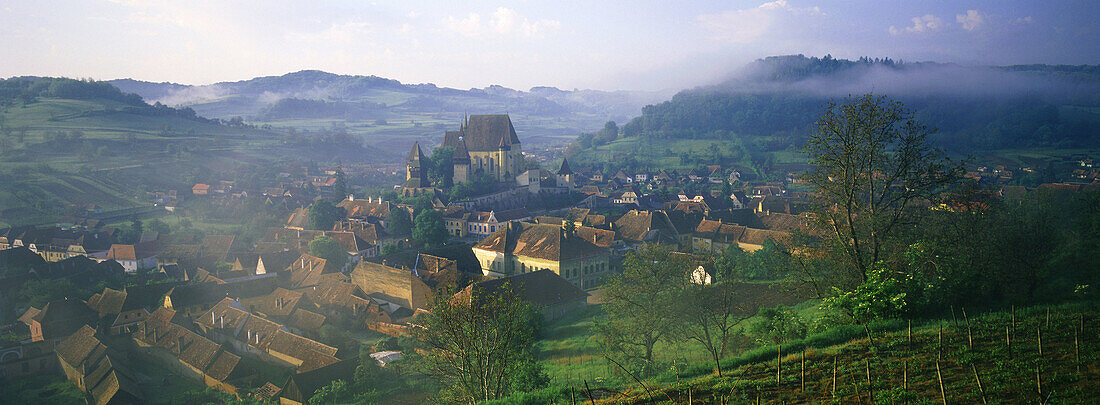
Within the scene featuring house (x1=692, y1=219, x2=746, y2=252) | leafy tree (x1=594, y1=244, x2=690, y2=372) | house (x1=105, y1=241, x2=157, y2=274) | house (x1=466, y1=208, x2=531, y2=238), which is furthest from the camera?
house (x1=466, y1=208, x2=531, y2=238)

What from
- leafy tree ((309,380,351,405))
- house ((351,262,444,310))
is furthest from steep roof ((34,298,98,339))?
leafy tree ((309,380,351,405))

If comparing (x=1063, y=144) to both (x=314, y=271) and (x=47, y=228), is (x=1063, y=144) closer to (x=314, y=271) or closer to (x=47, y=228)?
(x=314, y=271)

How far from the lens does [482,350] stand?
60.8 ft

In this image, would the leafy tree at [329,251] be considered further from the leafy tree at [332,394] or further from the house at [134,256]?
the leafy tree at [332,394]

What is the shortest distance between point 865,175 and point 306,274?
41.2m

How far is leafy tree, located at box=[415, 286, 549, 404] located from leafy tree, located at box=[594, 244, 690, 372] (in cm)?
387

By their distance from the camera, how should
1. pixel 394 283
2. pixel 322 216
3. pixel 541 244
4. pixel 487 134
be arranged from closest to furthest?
pixel 394 283, pixel 541 244, pixel 322 216, pixel 487 134

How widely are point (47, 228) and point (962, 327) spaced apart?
81.2m

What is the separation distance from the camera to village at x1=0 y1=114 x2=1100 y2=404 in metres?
31.3

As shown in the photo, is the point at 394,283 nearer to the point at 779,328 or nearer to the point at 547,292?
the point at 547,292

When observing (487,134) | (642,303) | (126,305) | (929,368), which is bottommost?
(126,305)

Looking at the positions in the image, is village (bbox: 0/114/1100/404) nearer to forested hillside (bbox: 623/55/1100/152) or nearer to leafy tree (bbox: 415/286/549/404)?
leafy tree (bbox: 415/286/549/404)

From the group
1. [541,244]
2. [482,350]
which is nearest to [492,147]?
[541,244]

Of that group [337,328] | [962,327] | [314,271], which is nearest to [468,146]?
[314,271]
